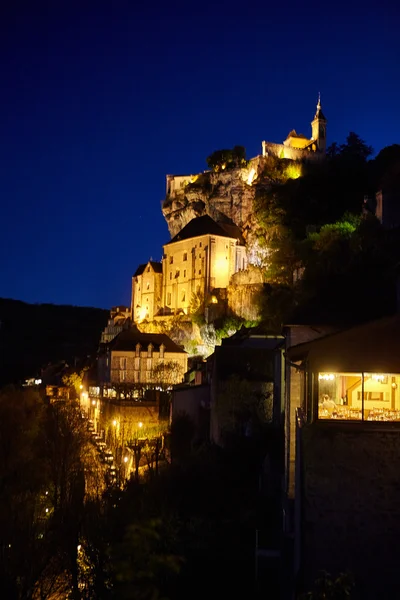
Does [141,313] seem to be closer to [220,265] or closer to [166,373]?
[220,265]

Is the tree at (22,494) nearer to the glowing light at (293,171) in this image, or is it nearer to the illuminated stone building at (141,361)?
the illuminated stone building at (141,361)

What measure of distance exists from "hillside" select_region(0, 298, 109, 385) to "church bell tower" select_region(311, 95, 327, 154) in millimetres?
46258

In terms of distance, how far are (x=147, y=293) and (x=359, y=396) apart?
70810mm

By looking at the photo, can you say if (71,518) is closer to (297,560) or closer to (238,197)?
(297,560)

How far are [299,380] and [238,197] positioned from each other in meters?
61.8

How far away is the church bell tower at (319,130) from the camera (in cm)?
8856

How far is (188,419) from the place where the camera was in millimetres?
34781

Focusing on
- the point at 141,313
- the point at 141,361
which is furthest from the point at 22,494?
the point at 141,313

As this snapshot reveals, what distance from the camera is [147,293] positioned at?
277 ft

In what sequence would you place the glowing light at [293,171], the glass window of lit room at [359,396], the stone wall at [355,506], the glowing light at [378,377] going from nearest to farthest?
the stone wall at [355,506], the glass window of lit room at [359,396], the glowing light at [378,377], the glowing light at [293,171]

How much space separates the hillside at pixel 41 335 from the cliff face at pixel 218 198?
90.3 feet

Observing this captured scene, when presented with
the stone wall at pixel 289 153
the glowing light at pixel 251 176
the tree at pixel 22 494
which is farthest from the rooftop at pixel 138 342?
the stone wall at pixel 289 153

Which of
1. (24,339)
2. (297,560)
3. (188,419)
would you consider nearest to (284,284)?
(188,419)

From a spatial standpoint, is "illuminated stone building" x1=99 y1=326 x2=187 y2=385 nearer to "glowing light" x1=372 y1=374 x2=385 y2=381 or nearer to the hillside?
the hillside
